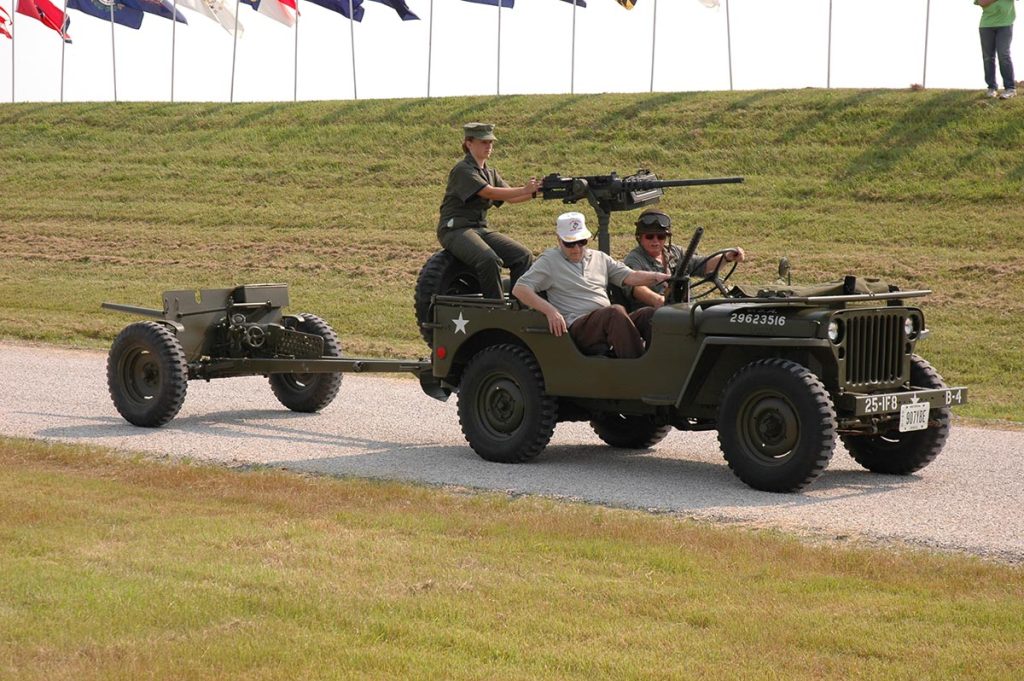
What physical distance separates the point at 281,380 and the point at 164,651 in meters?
8.38

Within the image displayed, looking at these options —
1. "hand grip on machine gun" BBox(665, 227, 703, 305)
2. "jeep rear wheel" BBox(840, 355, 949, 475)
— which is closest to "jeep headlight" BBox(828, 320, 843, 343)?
"jeep rear wheel" BBox(840, 355, 949, 475)

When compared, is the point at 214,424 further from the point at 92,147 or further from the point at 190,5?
the point at 190,5

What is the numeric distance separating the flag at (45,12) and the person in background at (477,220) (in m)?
45.5

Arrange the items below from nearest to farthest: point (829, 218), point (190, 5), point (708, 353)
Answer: point (708, 353) < point (829, 218) < point (190, 5)

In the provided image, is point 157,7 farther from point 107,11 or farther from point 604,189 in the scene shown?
point 604,189

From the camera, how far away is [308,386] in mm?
14180

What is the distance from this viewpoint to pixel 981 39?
31609 mm

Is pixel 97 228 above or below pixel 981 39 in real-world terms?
below

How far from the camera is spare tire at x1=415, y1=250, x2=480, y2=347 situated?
12.1 m

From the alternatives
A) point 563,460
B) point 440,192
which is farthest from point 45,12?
point 563,460

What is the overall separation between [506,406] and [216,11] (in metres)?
43.2

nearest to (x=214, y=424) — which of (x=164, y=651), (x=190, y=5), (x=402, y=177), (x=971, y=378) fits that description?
(x=164, y=651)

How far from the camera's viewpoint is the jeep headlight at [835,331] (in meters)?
9.69

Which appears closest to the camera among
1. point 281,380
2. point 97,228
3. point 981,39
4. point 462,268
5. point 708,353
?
point 708,353
